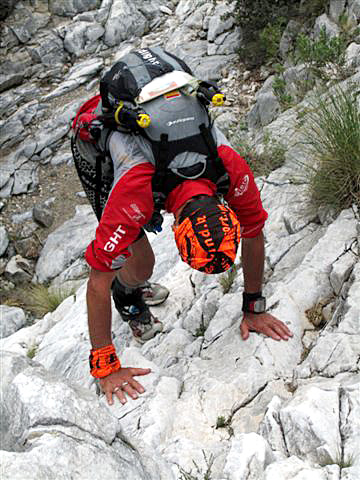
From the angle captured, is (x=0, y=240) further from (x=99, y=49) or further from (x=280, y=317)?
(x=280, y=317)

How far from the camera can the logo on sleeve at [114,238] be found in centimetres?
275

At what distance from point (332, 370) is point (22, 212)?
33.3ft

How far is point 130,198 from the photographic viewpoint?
269 centimetres

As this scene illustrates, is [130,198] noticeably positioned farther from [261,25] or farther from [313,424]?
[261,25]

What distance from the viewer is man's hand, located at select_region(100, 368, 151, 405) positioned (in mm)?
3146

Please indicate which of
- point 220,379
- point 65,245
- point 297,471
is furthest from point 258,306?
point 65,245

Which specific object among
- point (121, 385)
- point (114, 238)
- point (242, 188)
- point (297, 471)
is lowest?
point (121, 385)

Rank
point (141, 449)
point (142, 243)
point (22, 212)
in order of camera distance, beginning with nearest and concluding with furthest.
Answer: point (141, 449)
point (142, 243)
point (22, 212)

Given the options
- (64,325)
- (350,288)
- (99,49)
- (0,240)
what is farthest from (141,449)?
(99,49)

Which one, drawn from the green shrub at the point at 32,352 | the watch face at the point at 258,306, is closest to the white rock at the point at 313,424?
the watch face at the point at 258,306

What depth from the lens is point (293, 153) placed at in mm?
5691

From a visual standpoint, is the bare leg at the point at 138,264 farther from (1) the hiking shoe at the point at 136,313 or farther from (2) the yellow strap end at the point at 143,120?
(2) the yellow strap end at the point at 143,120

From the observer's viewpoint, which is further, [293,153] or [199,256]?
[293,153]

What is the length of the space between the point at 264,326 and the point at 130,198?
4.51ft
